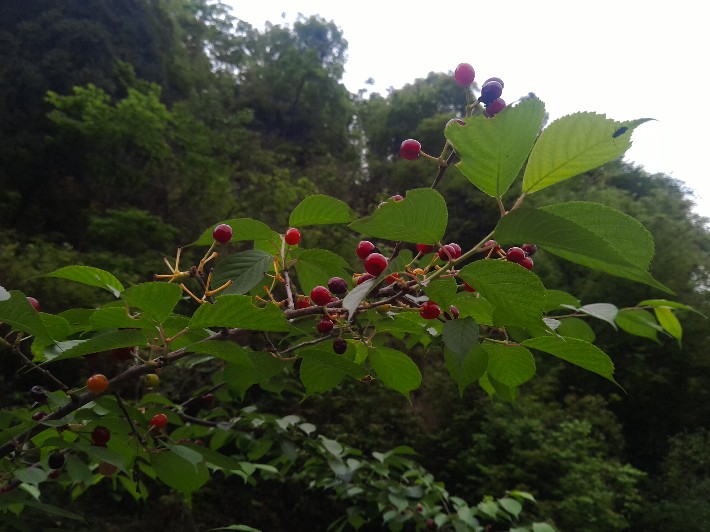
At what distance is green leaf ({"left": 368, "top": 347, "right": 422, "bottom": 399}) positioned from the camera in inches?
17.8

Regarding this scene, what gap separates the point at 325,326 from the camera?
40cm

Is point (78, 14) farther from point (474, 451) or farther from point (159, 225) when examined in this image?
point (474, 451)

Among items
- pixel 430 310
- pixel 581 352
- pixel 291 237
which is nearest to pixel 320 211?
pixel 291 237

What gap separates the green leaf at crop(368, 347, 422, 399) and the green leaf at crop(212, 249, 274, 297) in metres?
0.13

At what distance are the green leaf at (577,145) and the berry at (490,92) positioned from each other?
73mm

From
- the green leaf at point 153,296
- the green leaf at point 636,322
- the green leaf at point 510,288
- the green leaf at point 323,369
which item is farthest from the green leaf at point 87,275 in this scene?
the green leaf at point 636,322

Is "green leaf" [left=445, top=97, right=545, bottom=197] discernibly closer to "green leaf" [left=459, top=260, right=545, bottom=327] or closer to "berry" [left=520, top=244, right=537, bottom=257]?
"green leaf" [left=459, top=260, right=545, bottom=327]

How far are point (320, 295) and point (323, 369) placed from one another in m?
0.09

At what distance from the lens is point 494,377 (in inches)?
18.7

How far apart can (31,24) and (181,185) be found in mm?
3934

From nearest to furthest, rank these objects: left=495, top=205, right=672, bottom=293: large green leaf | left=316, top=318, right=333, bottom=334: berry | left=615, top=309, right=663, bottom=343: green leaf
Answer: left=495, top=205, right=672, bottom=293: large green leaf < left=316, top=318, right=333, bottom=334: berry < left=615, top=309, right=663, bottom=343: green leaf

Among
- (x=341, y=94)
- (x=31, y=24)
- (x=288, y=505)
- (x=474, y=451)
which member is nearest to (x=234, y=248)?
(x=288, y=505)

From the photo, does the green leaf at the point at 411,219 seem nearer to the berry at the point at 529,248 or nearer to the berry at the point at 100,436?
the berry at the point at 529,248

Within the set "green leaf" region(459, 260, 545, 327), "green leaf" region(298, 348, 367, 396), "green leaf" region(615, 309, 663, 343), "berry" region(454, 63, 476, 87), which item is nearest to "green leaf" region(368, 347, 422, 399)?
"green leaf" region(298, 348, 367, 396)
